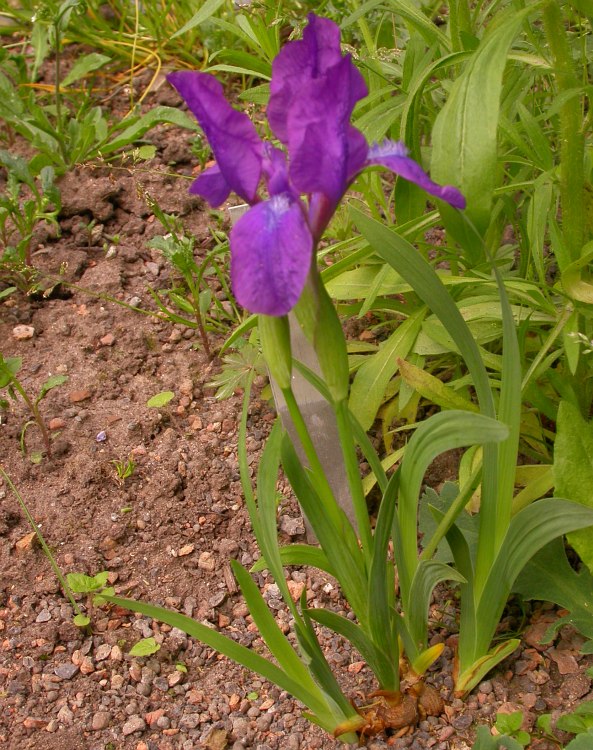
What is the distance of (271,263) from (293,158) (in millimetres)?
129

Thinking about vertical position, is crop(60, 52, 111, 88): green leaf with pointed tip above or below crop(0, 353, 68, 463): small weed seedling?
above

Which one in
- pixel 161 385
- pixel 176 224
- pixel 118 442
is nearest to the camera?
pixel 118 442

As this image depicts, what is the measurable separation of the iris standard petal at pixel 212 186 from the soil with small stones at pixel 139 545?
90cm

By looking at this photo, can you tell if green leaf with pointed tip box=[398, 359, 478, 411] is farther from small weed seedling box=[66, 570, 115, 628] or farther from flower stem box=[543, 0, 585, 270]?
small weed seedling box=[66, 570, 115, 628]

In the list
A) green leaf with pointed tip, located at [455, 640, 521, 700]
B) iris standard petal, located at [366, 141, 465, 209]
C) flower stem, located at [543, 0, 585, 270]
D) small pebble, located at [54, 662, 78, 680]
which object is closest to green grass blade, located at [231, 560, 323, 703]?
green leaf with pointed tip, located at [455, 640, 521, 700]

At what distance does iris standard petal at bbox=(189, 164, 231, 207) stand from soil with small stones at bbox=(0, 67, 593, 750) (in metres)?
0.90

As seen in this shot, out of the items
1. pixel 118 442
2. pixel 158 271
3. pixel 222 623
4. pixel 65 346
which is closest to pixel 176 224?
pixel 158 271

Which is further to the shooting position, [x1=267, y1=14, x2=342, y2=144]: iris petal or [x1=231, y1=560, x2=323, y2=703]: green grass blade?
[x1=231, y1=560, x2=323, y2=703]: green grass blade

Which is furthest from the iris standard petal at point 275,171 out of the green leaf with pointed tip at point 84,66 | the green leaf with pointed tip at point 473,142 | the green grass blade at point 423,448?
the green leaf with pointed tip at point 84,66

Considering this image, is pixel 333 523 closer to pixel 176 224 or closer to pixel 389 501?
pixel 389 501

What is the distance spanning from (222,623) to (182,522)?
256mm

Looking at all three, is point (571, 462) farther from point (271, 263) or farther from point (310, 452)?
point (271, 263)

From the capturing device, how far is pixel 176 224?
2.43 m

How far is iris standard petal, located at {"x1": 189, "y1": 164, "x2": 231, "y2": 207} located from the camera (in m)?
1.10
